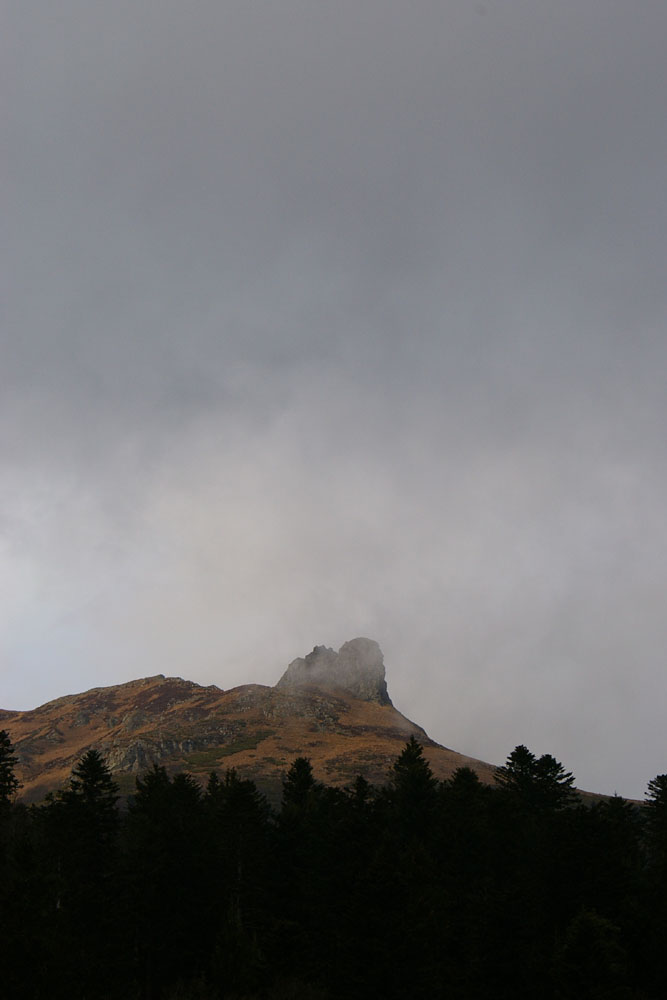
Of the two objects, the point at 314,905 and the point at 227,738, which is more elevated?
the point at 227,738

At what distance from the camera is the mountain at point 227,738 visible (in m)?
140

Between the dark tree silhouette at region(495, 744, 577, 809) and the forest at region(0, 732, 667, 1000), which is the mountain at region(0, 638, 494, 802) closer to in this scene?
the dark tree silhouette at region(495, 744, 577, 809)

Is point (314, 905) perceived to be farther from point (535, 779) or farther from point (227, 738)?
point (227, 738)

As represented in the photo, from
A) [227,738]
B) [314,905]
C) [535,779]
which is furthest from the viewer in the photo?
[227,738]

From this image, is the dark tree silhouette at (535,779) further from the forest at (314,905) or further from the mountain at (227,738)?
the mountain at (227,738)

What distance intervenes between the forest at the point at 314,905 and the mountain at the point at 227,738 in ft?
233

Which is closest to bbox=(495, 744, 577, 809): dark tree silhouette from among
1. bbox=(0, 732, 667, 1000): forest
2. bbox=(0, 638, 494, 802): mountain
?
bbox=(0, 732, 667, 1000): forest

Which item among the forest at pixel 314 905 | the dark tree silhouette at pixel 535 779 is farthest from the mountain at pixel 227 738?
the forest at pixel 314 905

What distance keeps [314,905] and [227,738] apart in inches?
4663

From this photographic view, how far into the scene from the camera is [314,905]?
4922 centimetres

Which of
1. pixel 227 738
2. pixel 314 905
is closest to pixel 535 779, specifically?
pixel 314 905

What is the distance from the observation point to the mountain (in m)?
140

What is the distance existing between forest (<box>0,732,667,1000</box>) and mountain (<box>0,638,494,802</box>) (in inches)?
2794

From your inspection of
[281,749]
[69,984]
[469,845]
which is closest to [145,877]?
[69,984]
